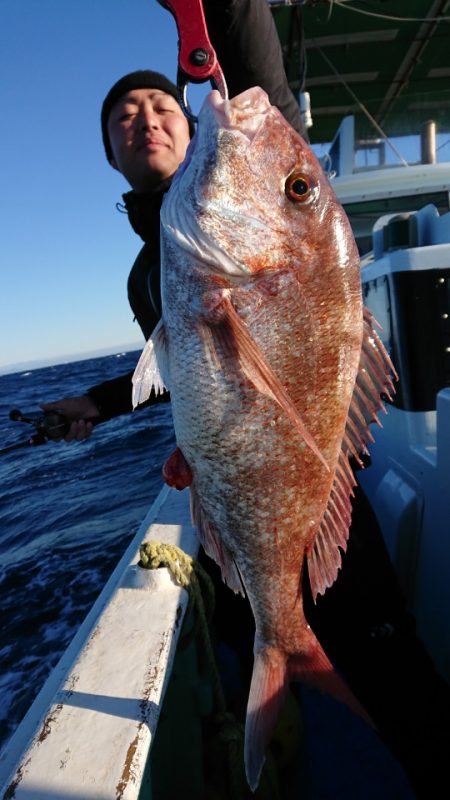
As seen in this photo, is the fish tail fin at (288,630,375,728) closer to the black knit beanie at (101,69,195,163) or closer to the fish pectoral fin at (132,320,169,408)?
the fish pectoral fin at (132,320,169,408)

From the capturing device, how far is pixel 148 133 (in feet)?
7.00

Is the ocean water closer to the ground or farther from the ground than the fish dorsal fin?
closer to the ground

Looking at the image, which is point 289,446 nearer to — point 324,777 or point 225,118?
point 225,118

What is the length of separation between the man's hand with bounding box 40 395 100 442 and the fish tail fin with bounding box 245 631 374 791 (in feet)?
4.87

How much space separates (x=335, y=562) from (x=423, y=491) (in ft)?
5.18

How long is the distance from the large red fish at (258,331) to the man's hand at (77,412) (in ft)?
4.08

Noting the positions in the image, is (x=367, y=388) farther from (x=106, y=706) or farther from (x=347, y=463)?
(x=106, y=706)

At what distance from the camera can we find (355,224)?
6695mm

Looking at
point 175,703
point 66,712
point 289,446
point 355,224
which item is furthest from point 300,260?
point 355,224

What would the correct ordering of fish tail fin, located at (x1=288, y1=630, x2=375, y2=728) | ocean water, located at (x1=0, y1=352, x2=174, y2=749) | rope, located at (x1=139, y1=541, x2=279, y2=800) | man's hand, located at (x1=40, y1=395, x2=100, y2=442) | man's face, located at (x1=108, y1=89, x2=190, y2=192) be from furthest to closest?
ocean water, located at (x1=0, y1=352, x2=174, y2=749) → man's hand, located at (x1=40, y1=395, x2=100, y2=442) → man's face, located at (x1=108, y1=89, x2=190, y2=192) → rope, located at (x1=139, y1=541, x2=279, y2=800) → fish tail fin, located at (x1=288, y1=630, x2=375, y2=728)

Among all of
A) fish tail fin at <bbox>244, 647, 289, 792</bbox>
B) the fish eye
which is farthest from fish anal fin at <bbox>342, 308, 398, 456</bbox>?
fish tail fin at <bbox>244, 647, 289, 792</bbox>

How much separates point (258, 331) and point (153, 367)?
1.09 feet

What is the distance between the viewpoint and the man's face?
2.16 m

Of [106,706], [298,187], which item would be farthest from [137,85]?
[106,706]
